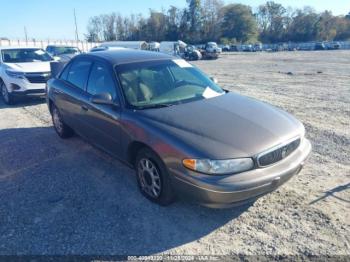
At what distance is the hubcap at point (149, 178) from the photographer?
3.35 metres

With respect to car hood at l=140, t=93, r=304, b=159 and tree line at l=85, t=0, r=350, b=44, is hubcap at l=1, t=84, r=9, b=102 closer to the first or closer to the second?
car hood at l=140, t=93, r=304, b=159

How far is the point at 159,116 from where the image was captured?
3365 millimetres

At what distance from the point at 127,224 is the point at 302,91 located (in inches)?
366

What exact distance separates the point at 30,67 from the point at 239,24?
106 metres

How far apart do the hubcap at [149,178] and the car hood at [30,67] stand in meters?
6.68

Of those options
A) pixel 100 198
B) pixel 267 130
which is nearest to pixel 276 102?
pixel 267 130

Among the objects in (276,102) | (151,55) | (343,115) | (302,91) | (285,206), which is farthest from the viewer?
(302,91)

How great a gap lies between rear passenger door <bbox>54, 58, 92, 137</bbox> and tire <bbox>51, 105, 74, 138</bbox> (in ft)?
0.92

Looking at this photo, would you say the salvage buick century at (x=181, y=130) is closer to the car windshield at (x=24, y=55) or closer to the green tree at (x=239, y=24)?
the car windshield at (x=24, y=55)

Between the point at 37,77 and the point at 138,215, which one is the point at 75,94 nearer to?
the point at 138,215

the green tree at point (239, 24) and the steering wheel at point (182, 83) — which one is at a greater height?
the green tree at point (239, 24)

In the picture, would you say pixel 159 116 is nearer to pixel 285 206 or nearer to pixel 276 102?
pixel 285 206

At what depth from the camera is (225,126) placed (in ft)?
10.5

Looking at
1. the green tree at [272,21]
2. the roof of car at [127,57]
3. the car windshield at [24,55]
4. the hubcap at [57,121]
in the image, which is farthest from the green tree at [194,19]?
the roof of car at [127,57]
